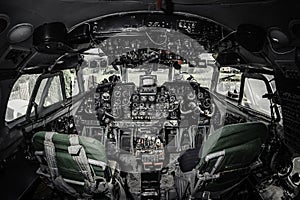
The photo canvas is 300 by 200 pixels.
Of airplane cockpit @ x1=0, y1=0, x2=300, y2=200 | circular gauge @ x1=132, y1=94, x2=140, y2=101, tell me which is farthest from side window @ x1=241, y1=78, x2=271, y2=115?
circular gauge @ x1=132, y1=94, x2=140, y2=101

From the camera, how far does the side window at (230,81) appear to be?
1171mm

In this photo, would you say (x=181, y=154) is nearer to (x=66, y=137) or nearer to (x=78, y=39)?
(x=66, y=137)

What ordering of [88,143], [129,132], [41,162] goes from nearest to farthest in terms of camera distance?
[88,143] → [41,162] → [129,132]

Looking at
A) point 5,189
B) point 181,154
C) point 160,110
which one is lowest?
point 5,189

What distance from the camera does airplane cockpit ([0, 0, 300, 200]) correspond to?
1.15m

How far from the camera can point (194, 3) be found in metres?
1.22

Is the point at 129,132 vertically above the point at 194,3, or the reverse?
the point at 194,3

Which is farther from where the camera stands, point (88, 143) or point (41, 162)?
point (41, 162)

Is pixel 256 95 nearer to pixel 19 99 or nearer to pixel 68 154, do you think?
pixel 68 154

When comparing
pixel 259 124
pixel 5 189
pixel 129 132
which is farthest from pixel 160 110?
pixel 5 189

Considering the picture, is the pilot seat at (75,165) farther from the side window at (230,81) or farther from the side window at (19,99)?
the side window at (230,81)

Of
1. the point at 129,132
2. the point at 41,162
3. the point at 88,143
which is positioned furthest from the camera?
the point at 129,132

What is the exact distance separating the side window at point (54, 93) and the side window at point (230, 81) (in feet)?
1.88

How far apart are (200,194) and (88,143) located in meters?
0.45
